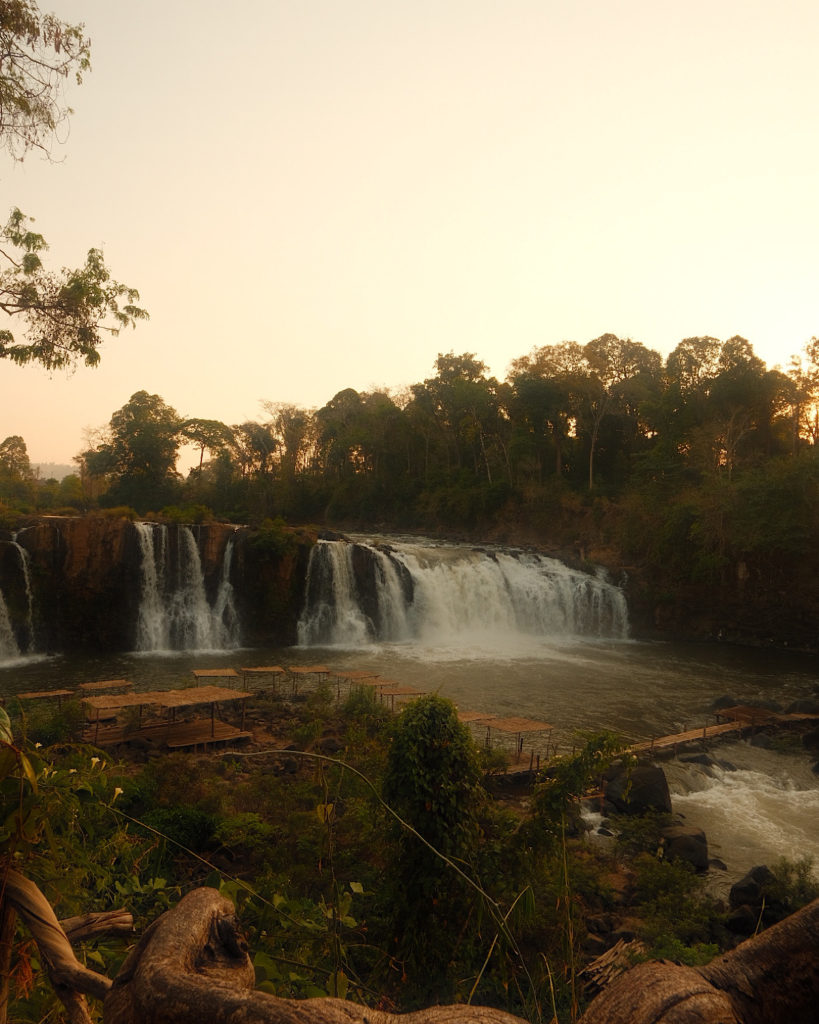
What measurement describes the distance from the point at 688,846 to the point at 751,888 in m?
1.20

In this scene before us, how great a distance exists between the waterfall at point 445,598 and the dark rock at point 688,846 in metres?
15.4

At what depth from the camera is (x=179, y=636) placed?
22812 millimetres

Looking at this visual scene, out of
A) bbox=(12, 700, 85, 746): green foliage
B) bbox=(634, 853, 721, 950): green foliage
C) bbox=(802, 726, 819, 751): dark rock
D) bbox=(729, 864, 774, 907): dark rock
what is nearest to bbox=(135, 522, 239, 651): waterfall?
bbox=(12, 700, 85, 746): green foliage

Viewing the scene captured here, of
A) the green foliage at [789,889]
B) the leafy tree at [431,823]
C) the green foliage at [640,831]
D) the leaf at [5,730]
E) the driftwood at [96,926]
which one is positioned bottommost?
the green foliage at [640,831]

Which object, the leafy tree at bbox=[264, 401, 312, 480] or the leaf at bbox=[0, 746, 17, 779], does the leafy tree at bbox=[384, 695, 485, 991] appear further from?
the leafy tree at bbox=[264, 401, 312, 480]

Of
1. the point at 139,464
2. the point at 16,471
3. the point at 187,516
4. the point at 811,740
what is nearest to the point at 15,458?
the point at 16,471

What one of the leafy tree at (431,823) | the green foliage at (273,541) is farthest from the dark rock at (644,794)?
the green foliage at (273,541)

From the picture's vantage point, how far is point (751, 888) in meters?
7.62

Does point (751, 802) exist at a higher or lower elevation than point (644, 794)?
lower

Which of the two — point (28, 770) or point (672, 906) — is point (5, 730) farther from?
point (672, 906)

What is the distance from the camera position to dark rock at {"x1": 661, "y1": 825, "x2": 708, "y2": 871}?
8.65 meters

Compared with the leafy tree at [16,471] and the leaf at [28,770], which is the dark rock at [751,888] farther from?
the leafy tree at [16,471]

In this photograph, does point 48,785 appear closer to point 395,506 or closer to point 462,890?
point 462,890

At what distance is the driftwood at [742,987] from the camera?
1.13 meters
